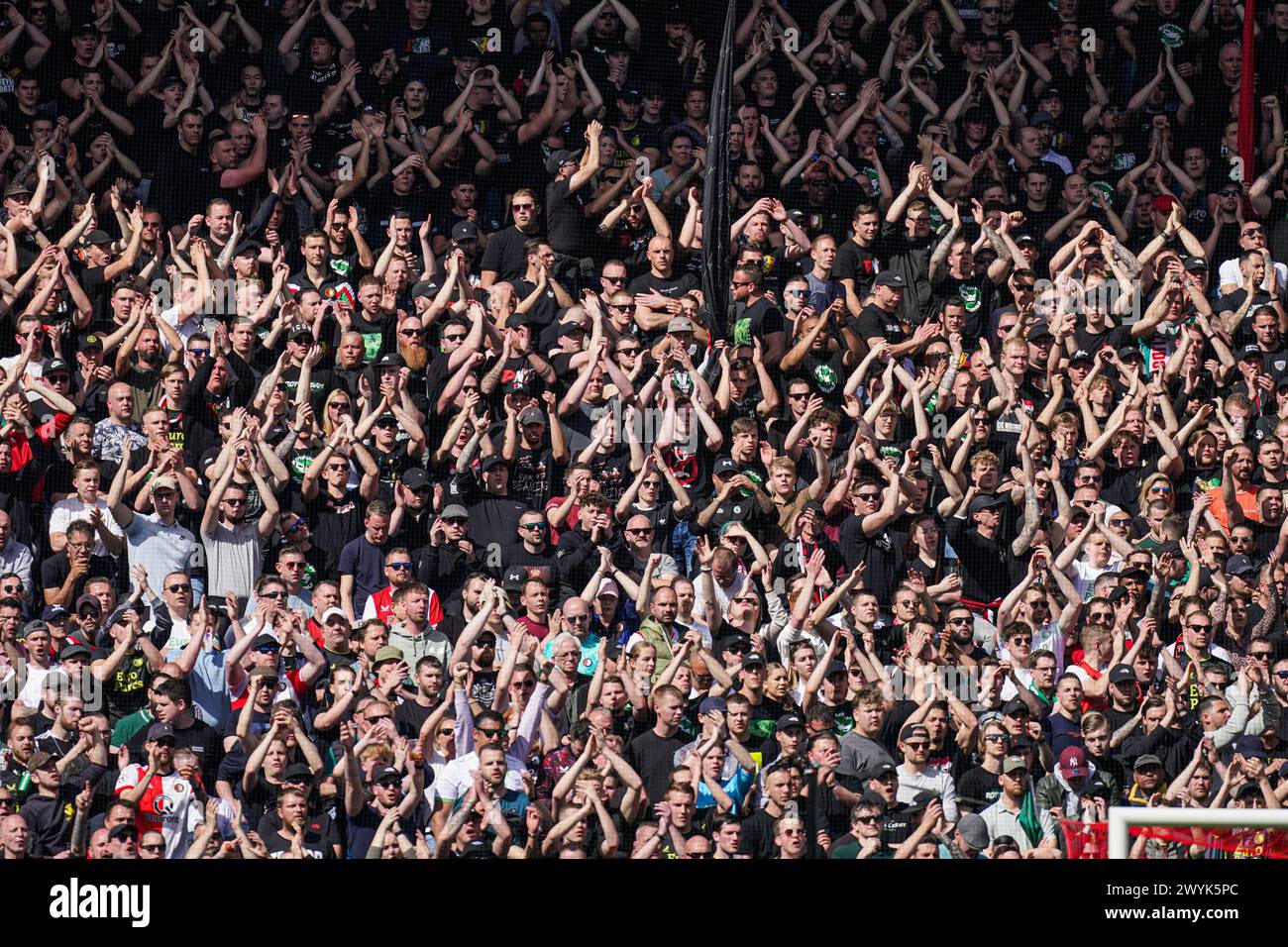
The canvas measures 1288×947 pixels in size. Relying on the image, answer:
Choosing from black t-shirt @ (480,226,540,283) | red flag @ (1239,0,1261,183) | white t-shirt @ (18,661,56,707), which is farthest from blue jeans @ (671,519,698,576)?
red flag @ (1239,0,1261,183)

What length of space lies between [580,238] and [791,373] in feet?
4.38

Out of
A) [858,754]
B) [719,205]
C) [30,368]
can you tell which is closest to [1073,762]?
[858,754]

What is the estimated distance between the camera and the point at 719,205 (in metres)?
11.2

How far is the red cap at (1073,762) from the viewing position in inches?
409

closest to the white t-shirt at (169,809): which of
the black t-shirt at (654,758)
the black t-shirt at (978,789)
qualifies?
the black t-shirt at (654,758)

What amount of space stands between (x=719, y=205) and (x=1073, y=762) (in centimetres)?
314

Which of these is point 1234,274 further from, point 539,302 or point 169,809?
point 169,809

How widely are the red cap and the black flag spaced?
2.69 meters

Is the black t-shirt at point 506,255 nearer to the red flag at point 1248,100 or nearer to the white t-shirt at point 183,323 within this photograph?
the white t-shirt at point 183,323

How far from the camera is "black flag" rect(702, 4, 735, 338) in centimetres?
1113

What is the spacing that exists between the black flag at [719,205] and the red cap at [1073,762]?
2.69 m

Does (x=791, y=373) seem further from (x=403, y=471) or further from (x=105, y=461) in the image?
(x=105, y=461)

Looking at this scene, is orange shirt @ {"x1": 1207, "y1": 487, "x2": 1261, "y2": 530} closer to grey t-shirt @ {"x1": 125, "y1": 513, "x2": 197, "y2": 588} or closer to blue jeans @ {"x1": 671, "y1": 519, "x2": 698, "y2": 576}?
blue jeans @ {"x1": 671, "y1": 519, "x2": 698, "y2": 576}
